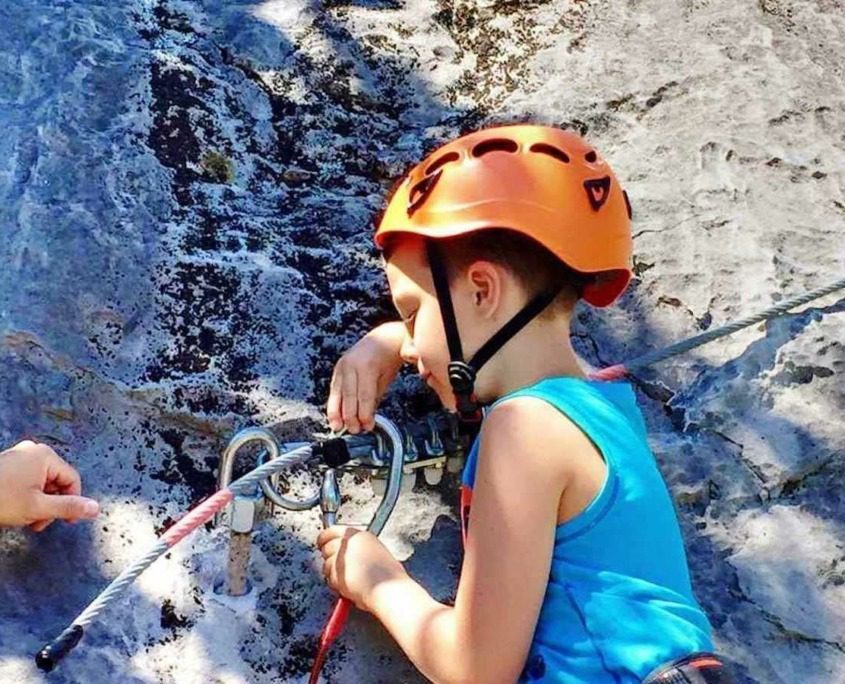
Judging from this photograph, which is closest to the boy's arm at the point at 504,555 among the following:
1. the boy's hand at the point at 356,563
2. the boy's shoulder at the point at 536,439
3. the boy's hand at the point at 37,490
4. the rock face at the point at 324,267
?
the boy's shoulder at the point at 536,439

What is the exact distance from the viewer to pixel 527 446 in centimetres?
212

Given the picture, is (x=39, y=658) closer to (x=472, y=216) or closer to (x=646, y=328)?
(x=472, y=216)

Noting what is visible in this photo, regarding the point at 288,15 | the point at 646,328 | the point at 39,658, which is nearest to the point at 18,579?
the point at 39,658

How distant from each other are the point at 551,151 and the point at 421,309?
38 centimetres

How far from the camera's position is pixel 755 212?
3045mm

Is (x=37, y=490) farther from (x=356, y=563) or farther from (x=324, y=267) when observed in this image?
(x=324, y=267)

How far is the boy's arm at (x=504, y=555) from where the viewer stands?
206 centimetres

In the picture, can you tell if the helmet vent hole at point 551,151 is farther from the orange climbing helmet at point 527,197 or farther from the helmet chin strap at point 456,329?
the helmet chin strap at point 456,329

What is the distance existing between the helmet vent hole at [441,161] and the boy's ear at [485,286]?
0.21 meters

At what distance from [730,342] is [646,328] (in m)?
0.20

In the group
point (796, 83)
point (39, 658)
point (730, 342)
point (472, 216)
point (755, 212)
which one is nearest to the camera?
point (39, 658)

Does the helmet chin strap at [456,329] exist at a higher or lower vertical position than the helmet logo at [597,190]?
lower

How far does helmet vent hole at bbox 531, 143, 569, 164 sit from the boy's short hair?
0.18 m

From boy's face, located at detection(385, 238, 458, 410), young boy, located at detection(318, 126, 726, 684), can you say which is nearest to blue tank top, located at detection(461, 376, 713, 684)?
young boy, located at detection(318, 126, 726, 684)
